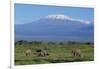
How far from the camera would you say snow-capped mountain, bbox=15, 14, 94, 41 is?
2.49 m

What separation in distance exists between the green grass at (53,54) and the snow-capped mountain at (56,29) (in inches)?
3.4

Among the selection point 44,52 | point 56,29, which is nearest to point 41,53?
point 44,52

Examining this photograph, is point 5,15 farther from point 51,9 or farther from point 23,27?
point 51,9

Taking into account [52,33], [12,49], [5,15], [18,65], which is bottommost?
[18,65]

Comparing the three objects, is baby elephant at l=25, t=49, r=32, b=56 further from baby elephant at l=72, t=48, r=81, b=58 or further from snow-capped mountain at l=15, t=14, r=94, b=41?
baby elephant at l=72, t=48, r=81, b=58

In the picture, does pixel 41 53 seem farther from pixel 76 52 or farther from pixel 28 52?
pixel 76 52

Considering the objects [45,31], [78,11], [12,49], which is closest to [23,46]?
[12,49]

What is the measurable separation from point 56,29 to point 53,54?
0.29 meters

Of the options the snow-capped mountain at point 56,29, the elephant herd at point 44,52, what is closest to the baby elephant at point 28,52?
the elephant herd at point 44,52

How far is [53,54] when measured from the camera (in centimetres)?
260

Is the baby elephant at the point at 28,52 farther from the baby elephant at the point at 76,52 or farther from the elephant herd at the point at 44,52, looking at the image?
the baby elephant at the point at 76,52

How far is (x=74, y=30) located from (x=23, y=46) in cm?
65

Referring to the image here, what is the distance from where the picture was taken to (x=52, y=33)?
260 centimetres

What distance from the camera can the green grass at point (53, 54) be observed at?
2452mm
